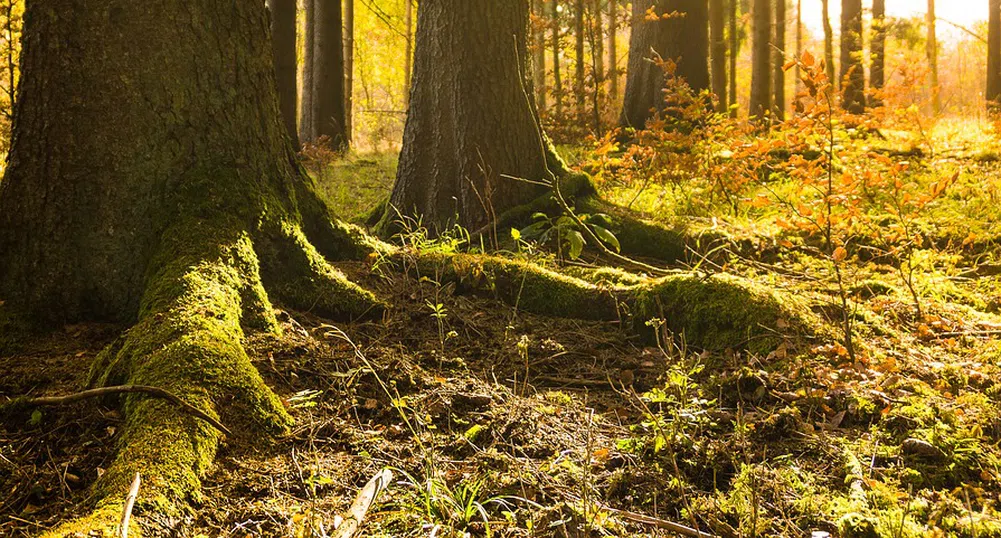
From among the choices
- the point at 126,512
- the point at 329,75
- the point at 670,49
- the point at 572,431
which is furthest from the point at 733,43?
the point at 126,512

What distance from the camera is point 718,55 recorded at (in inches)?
588

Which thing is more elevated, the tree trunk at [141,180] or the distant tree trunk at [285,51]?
the distant tree trunk at [285,51]

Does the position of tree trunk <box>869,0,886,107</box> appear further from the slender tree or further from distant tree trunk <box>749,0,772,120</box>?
the slender tree

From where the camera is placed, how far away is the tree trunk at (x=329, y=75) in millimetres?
11812

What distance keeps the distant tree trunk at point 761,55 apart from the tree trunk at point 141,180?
9.73 meters

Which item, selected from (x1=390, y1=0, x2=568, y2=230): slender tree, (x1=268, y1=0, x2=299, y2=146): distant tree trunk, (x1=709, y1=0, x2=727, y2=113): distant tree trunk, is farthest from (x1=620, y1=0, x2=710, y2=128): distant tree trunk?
(x1=709, y1=0, x2=727, y2=113): distant tree trunk

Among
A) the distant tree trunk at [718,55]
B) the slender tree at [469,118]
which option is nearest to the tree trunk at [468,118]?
the slender tree at [469,118]

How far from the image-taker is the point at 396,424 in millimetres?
2605

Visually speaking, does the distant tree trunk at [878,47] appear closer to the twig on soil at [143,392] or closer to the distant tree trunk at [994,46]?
the distant tree trunk at [994,46]

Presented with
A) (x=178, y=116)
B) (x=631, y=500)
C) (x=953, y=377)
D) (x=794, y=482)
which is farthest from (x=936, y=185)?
(x=178, y=116)

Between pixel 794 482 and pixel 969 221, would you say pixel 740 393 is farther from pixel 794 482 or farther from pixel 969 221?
pixel 969 221

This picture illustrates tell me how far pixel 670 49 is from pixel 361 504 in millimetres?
8349

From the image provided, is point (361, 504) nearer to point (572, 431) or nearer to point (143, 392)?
point (143, 392)

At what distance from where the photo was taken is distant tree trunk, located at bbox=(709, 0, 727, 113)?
47.3 ft
